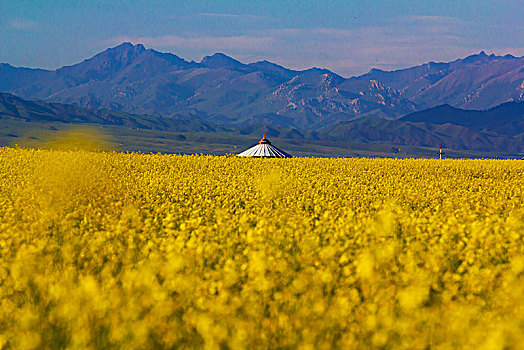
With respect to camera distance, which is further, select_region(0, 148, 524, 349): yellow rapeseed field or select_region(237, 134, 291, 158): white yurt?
select_region(237, 134, 291, 158): white yurt

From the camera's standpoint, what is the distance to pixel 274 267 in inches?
334

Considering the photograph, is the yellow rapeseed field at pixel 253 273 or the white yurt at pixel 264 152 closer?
the yellow rapeseed field at pixel 253 273

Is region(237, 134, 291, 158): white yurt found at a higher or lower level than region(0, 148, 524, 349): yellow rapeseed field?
higher

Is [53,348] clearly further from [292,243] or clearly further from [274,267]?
[292,243]

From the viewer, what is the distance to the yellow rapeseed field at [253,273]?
6191 mm

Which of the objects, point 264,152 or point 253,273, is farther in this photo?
point 264,152

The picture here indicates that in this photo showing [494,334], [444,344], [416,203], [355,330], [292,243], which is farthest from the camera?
[416,203]

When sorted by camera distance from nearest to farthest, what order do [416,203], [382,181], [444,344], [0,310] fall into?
[444,344] → [0,310] → [416,203] → [382,181]

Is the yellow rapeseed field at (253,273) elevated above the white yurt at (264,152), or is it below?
below

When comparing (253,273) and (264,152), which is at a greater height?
(264,152)

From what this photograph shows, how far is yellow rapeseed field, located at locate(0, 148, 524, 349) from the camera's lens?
20.3 feet

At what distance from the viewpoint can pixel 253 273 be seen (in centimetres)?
800

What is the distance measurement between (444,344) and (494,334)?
1.89ft

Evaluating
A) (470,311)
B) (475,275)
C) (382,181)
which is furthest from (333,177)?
(470,311)
